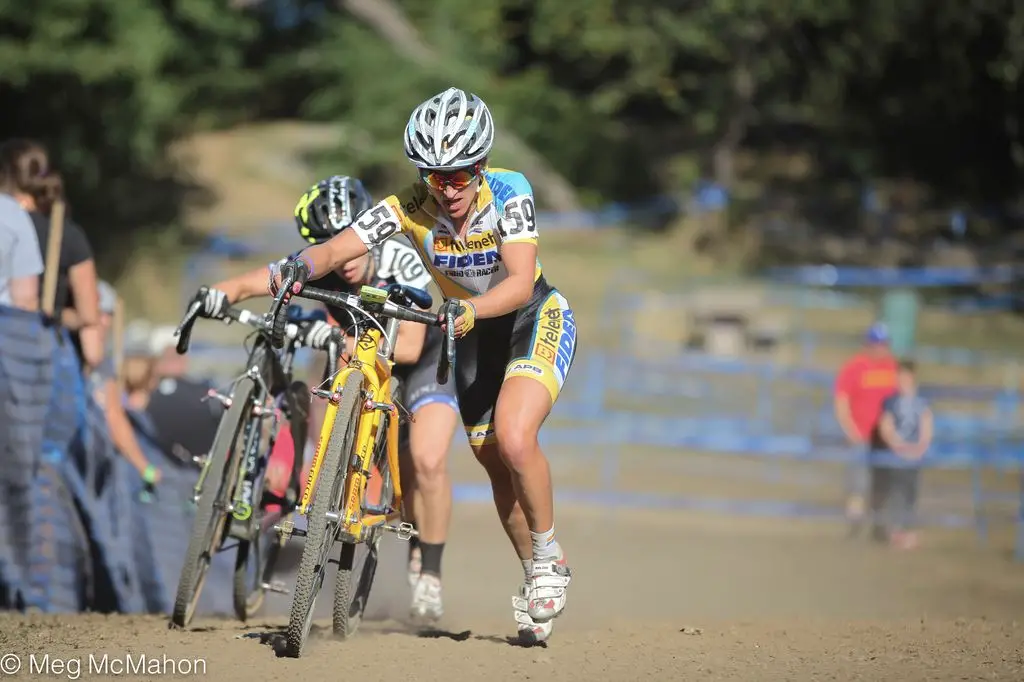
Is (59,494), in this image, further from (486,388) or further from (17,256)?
(486,388)

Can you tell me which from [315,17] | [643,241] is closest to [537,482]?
[643,241]

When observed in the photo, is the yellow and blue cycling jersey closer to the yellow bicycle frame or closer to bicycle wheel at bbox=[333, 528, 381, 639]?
the yellow bicycle frame

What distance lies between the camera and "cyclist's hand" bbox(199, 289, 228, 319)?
6.80 metres

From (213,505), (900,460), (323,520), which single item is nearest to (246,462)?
(213,505)

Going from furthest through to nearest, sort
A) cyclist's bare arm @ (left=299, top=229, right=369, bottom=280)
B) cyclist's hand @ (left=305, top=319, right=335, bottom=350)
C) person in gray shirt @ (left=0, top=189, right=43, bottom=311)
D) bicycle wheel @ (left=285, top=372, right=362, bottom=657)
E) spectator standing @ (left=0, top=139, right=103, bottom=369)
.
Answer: spectator standing @ (left=0, top=139, right=103, bottom=369) → person in gray shirt @ (left=0, top=189, right=43, bottom=311) → cyclist's hand @ (left=305, top=319, right=335, bottom=350) → cyclist's bare arm @ (left=299, top=229, right=369, bottom=280) → bicycle wheel @ (left=285, top=372, right=362, bottom=657)

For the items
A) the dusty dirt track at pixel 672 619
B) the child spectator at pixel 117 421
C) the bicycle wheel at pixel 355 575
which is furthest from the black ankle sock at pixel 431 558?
the child spectator at pixel 117 421

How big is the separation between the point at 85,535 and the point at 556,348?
3502mm

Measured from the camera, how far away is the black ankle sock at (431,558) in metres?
7.57

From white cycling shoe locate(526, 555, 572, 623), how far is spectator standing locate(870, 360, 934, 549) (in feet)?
28.0

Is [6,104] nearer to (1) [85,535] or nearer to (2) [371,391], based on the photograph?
(1) [85,535]

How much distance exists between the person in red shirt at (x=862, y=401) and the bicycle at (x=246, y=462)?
27.6 feet

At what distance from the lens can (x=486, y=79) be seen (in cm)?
3148

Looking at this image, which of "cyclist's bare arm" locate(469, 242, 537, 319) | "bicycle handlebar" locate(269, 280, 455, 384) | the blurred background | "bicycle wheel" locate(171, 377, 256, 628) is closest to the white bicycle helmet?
"cyclist's bare arm" locate(469, 242, 537, 319)

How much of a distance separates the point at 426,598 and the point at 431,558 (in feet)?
0.69
